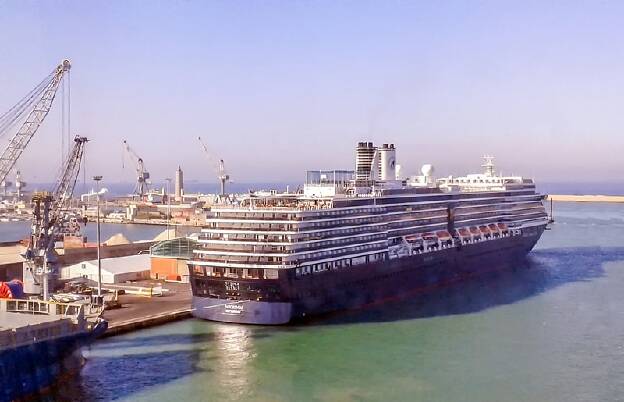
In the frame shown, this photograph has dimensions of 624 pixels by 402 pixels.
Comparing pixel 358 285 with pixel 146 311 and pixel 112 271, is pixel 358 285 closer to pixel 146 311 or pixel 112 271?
pixel 146 311

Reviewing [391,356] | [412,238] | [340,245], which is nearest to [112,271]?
[340,245]

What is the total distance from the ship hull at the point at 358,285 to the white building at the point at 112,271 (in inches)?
382

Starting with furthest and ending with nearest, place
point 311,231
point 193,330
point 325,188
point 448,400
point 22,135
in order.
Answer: point 325,188 → point 22,135 → point 311,231 → point 193,330 → point 448,400

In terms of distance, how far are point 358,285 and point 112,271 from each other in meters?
14.6

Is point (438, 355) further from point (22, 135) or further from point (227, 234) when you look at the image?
point (22, 135)

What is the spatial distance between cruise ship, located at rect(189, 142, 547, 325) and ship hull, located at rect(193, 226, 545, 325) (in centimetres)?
5

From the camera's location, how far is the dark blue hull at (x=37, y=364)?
68.7 ft

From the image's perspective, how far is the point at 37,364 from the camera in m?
22.3

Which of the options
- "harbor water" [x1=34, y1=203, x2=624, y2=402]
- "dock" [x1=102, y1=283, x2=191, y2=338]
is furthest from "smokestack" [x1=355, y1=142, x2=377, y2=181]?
"dock" [x1=102, y1=283, x2=191, y2=338]

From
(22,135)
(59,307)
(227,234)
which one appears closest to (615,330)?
(227,234)

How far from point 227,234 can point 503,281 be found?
21.3 meters

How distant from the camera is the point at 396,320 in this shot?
32844mm

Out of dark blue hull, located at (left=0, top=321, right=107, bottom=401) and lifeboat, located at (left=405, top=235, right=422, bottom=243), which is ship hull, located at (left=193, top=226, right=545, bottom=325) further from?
dark blue hull, located at (left=0, top=321, right=107, bottom=401)

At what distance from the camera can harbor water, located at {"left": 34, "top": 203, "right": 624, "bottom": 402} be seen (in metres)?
22.6
